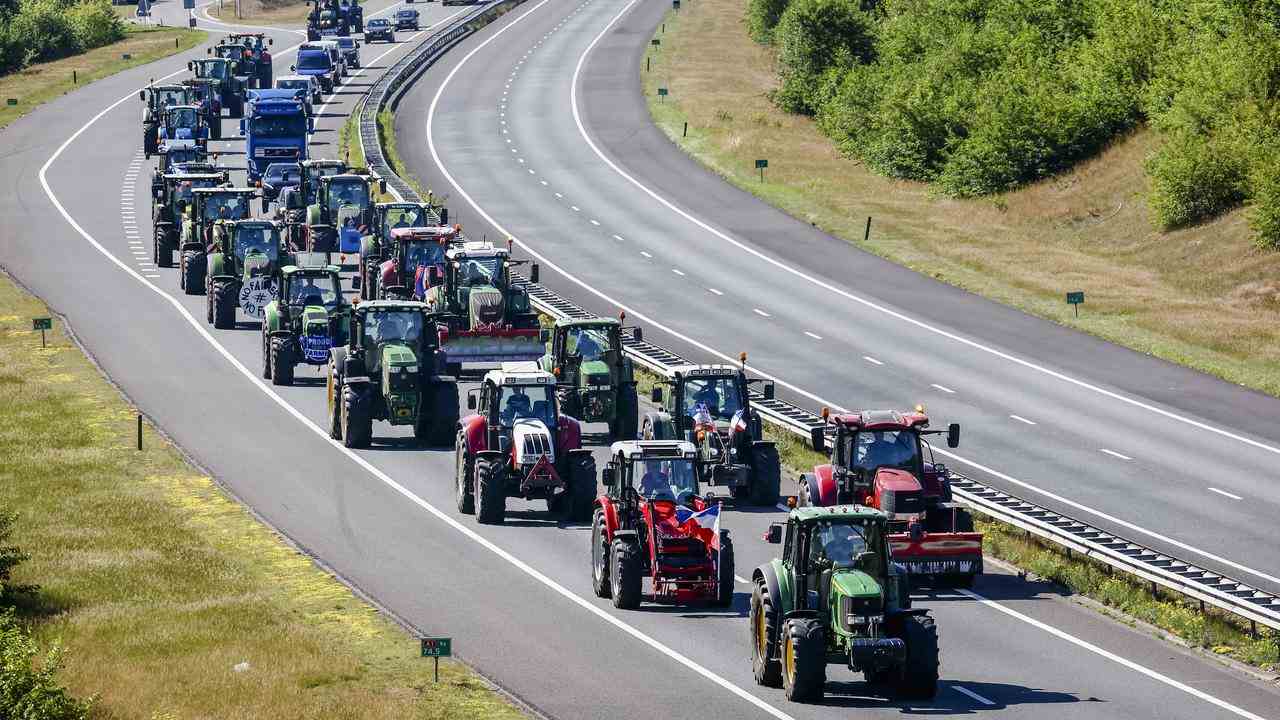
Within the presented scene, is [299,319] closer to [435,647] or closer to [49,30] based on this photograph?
[435,647]

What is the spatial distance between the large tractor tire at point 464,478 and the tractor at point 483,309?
11.3 metres

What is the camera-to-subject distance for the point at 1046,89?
8950 centimetres

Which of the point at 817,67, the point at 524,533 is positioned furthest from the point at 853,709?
the point at 817,67

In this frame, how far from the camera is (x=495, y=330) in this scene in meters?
52.4

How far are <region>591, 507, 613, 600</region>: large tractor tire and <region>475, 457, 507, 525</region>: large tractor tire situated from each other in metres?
4.66

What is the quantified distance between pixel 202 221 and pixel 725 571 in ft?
129

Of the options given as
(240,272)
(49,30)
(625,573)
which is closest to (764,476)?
(625,573)

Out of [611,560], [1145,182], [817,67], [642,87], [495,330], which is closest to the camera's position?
[611,560]

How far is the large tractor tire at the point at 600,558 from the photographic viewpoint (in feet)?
111

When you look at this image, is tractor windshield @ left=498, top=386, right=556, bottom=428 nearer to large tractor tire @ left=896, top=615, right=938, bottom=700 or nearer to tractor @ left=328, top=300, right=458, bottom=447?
tractor @ left=328, top=300, right=458, bottom=447

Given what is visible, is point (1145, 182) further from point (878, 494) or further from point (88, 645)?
point (88, 645)

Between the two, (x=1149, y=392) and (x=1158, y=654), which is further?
(x=1149, y=392)

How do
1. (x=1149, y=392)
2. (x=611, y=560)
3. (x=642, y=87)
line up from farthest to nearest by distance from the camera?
1. (x=642, y=87)
2. (x=1149, y=392)
3. (x=611, y=560)

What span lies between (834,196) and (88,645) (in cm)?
5915
